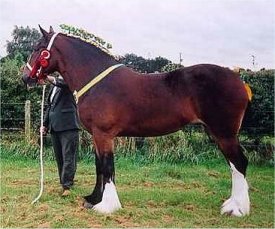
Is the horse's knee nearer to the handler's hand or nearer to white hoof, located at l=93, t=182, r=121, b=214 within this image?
white hoof, located at l=93, t=182, r=121, b=214

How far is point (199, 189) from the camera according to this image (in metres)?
6.84

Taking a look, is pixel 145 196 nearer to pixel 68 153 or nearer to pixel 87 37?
pixel 68 153

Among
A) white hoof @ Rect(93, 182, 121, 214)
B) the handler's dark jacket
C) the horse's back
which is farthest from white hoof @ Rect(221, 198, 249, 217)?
the handler's dark jacket

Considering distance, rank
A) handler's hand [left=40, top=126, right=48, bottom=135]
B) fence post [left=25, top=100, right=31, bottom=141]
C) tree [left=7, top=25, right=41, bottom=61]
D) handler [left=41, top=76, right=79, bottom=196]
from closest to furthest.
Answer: handler [left=41, top=76, right=79, bottom=196] → handler's hand [left=40, top=126, right=48, bottom=135] → fence post [left=25, top=100, right=31, bottom=141] → tree [left=7, top=25, right=41, bottom=61]

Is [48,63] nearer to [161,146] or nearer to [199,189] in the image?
[199,189]

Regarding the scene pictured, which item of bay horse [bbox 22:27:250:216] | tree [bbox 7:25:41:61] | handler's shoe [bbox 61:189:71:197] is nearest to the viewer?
bay horse [bbox 22:27:250:216]

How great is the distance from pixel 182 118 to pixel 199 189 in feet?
5.89

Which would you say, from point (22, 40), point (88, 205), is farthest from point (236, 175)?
point (22, 40)

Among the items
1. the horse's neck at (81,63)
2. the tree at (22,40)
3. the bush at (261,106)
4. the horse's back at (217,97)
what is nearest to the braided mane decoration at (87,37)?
the horse's neck at (81,63)

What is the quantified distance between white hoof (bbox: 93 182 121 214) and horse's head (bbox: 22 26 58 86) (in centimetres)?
173

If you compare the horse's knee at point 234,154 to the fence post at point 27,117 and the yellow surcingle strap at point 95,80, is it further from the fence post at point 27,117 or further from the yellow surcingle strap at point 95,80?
the fence post at point 27,117

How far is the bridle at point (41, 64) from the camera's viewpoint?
5.87 metres

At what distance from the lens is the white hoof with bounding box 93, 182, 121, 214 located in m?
5.39

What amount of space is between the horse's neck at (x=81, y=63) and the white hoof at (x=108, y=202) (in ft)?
4.41
